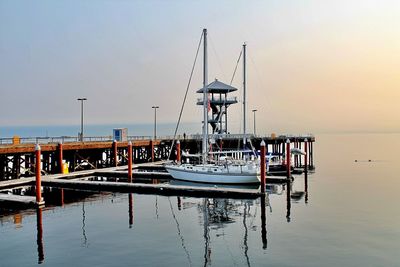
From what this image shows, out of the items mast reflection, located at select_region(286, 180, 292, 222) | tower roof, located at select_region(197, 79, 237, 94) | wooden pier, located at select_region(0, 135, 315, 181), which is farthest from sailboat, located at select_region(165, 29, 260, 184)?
tower roof, located at select_region(197, 79, 237, 94)

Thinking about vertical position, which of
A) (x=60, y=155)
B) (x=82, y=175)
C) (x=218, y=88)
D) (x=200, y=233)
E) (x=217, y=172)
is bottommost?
(x=200, y=233)

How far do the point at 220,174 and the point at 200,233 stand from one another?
1630 centimetres

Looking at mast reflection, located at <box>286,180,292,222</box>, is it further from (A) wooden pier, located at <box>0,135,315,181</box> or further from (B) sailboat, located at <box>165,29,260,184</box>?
(A) wooden pier, located at <box>0,135,315,181</box>

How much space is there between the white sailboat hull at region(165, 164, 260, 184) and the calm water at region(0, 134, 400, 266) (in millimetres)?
4455

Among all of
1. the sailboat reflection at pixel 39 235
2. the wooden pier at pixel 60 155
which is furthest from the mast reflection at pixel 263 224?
the wooden pier at pixel 60 155

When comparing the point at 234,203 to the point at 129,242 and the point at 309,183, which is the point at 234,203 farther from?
the point at 309,183

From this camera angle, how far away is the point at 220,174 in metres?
38.6

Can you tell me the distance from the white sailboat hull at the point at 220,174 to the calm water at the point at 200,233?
4455mm

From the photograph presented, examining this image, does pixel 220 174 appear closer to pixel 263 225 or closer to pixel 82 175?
pixel 82 175

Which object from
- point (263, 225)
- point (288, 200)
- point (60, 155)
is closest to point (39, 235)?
point (263, 225)

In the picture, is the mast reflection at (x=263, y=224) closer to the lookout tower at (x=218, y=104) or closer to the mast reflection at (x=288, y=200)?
the mast reflection at (x=288, y=200)

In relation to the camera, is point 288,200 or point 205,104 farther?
point 205,104

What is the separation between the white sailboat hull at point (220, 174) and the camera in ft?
123

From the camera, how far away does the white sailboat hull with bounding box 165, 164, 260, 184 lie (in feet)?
123
